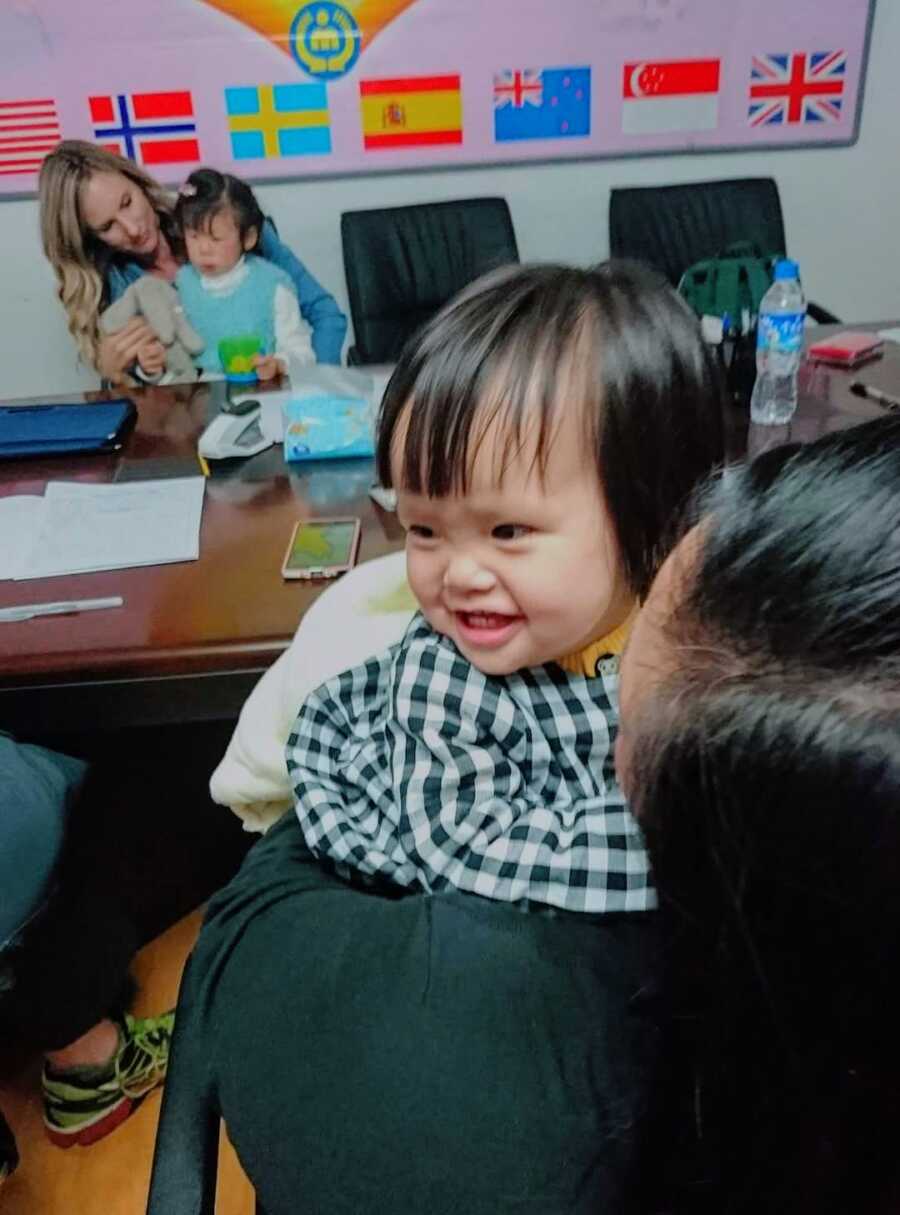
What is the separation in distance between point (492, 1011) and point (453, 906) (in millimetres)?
73

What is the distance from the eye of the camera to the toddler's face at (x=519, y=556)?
2.53 feet

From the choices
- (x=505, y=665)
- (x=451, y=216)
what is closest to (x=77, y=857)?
(x=505, y=665)

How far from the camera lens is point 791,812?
385 mm

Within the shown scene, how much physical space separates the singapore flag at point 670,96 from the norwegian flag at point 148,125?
1.30m

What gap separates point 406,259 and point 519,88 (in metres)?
0.67

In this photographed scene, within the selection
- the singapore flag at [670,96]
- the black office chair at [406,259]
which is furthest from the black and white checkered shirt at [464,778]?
the singapore flag at [670,96]

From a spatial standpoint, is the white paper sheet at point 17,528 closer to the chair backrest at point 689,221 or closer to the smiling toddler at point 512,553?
the smiling toddler at point 512,553

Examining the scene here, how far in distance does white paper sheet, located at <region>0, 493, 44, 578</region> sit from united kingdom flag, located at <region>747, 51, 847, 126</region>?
2.56 meters

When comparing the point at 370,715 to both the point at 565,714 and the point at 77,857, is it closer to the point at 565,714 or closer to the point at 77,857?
the point at 565,714

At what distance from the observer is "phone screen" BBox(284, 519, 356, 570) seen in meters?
1.22

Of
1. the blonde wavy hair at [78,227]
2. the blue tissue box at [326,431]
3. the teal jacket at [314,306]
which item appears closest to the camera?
the blue tissue box at [326,431]

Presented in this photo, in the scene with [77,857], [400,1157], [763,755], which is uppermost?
[763,755]

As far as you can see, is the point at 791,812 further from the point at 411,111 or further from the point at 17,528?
the point at 411,111

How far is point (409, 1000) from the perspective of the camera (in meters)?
0.55
